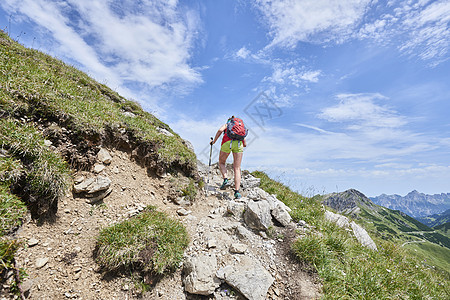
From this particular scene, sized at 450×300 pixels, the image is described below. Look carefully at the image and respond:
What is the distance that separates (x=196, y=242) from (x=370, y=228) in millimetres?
10997

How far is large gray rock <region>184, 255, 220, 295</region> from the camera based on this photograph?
15.1 feet

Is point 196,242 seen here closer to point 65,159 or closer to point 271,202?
point 271,202

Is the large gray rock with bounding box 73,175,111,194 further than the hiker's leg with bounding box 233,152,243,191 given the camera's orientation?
No

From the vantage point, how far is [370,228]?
11188 mm

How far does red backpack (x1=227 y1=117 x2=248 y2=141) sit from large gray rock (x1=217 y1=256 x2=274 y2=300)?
17.0 ft

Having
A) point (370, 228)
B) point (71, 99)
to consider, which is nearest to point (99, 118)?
point (71, 99)

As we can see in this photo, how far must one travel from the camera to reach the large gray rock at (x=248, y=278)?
4.55 m

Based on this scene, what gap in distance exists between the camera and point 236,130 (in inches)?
348

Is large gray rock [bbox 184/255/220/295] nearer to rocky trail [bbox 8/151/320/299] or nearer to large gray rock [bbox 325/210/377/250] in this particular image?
rocky trail [bbox 8/151/320/299]

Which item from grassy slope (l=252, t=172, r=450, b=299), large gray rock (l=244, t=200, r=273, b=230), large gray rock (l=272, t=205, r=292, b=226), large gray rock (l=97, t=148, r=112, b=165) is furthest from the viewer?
large gray rock (l=272, t=205, r=292, b=226)

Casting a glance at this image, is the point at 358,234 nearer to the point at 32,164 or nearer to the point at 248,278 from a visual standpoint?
the point at 248,278

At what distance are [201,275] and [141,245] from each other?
5.50ft

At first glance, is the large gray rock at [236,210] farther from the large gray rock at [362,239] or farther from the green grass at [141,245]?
the large gray rock at [362,239]

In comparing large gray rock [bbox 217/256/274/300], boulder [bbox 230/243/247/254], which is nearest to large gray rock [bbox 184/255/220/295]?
large gray rock [bbox 217/256/274/300]
